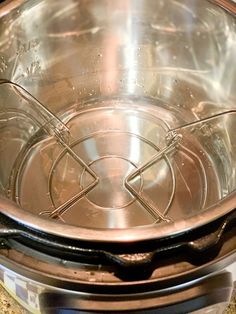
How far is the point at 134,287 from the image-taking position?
2.19 feet

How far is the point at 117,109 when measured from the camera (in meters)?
1.20

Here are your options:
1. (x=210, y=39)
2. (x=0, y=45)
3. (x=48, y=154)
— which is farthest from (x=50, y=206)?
(x=210, y=39)

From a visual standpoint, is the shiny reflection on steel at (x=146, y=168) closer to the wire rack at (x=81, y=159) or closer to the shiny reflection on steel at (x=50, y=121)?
the wire rack at (x=81, y=159)

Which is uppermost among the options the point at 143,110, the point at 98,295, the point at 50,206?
the point at 143,110

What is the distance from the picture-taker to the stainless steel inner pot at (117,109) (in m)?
1.03

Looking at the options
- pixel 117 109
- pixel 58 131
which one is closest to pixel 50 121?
pixel 58 131

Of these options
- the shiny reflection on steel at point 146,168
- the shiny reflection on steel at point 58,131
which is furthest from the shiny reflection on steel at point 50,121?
the shiny reflection on steel at point 146,168

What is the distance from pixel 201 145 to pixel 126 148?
6.0 inches

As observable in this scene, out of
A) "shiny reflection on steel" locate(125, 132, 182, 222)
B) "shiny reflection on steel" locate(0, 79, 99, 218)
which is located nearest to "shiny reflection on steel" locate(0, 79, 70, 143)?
"shiny reflection on steel" locate(0, 79, 99, 218)

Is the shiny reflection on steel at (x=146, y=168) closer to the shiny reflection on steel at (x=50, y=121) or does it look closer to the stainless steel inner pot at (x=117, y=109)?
the stainless steel inner pot at (x=117, y=109)

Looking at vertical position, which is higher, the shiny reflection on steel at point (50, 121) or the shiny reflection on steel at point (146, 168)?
the shiny reflection on steel at point (50, 121)

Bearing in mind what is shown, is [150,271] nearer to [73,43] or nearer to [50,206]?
[50,206]

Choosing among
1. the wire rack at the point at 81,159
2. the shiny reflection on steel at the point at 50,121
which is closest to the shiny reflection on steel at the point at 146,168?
the wire rack at the point at 81,159

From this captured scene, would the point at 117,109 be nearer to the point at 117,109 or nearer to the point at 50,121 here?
the point at 117,109
